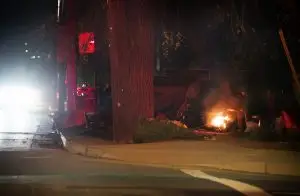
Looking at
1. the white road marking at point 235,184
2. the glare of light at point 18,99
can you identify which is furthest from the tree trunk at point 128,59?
the glare of light at point 18,99

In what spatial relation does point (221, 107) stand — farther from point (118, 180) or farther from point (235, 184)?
point (118, 180)

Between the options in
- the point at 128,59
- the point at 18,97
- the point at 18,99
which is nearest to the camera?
the point at 128,59

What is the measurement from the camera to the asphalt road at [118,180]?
9.92 meters

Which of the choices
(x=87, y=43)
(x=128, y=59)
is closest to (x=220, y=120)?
(x=128, y=59)

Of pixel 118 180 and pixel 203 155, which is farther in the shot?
pixel 203 155

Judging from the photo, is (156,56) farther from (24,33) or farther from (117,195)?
(24,33)

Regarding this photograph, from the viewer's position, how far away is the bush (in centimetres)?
1778

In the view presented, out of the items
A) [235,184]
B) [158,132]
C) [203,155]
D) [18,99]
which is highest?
[18,99]

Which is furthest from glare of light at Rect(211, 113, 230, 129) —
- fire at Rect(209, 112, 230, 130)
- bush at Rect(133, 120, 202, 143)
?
bush at Rect(133, 120, 202, 143)

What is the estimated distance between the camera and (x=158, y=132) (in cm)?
1789

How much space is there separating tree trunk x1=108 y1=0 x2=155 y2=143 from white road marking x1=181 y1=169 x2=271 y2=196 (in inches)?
224

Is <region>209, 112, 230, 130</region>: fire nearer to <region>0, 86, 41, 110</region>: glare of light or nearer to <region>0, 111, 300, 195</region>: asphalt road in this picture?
<region>0, 111, 300, 195</region>: asphalt road

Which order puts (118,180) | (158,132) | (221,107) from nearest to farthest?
(118,180) → (158,132) → (221,107)

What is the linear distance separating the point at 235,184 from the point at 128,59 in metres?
8.30
